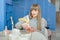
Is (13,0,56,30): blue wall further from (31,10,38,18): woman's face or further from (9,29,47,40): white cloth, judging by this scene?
(9,29,47,40): white cloth

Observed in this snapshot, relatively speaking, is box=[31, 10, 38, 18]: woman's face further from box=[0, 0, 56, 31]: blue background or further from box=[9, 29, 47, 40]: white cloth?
box=[9, 29, 47, 40]: white cloth

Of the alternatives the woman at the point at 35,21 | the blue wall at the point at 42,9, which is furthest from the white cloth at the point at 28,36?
the blue wall at the point at 42,9

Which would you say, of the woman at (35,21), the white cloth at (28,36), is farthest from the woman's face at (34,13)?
the white cloth at (28,36)

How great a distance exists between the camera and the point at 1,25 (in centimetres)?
207

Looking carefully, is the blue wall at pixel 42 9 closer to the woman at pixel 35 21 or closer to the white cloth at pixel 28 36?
the woman at pixel 35 21

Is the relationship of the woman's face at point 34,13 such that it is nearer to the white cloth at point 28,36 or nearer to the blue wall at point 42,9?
the blue wall at point 42,9

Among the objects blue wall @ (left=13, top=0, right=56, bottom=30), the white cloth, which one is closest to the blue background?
blue wall @ (left=13, top=0, right=56, bottom=30)

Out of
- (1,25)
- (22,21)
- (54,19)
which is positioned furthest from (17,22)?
(54,19)

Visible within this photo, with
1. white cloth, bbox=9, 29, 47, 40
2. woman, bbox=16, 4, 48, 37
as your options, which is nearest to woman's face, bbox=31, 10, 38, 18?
woman, bbox=16, 4, 48, 37

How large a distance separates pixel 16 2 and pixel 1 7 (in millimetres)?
204

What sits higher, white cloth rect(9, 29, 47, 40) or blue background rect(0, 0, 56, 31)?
blue background rect(0, 0, 56, 31)

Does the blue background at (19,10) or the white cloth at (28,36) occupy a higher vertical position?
the blue background at (19,10)

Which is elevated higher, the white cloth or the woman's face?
the woman's face

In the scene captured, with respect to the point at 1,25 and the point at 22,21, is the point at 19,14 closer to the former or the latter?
the point at 22,21
